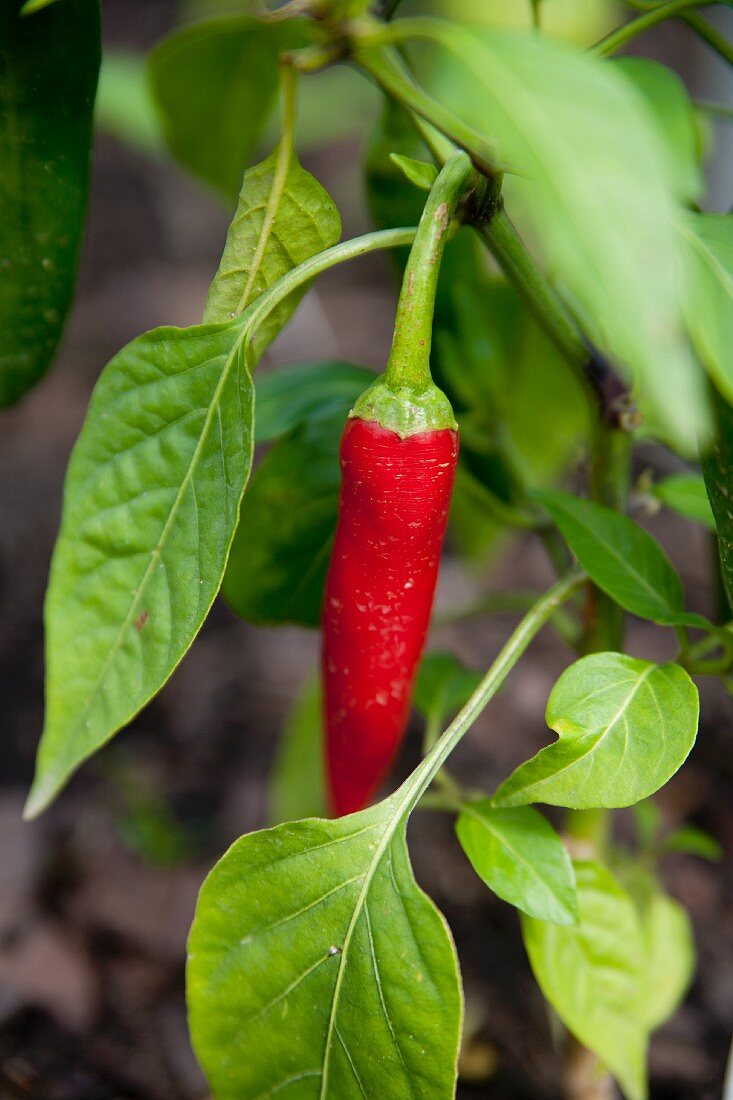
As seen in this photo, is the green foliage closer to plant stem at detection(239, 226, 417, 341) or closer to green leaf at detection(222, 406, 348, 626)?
green leaf at detection(222, 406, 348, 626)

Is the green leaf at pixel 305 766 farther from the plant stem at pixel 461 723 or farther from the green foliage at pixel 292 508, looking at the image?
the plant stem at pixel 461 723

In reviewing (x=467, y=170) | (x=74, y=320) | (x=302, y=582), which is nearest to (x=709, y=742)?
(x=302, y=582)

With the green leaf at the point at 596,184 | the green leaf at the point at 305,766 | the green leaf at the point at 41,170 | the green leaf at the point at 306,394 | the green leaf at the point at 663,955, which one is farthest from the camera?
the green leaf at the point at 305,766

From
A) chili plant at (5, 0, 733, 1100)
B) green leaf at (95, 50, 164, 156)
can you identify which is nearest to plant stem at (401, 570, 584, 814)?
chili plant at (5, 0, 733, 1100)

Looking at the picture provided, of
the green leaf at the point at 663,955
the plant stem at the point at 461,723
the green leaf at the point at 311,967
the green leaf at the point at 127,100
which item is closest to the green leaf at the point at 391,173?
the plant stem at the point at 461,723

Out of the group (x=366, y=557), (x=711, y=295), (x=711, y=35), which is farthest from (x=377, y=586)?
(x=711, y=35)

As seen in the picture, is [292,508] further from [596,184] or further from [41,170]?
[596,184]
